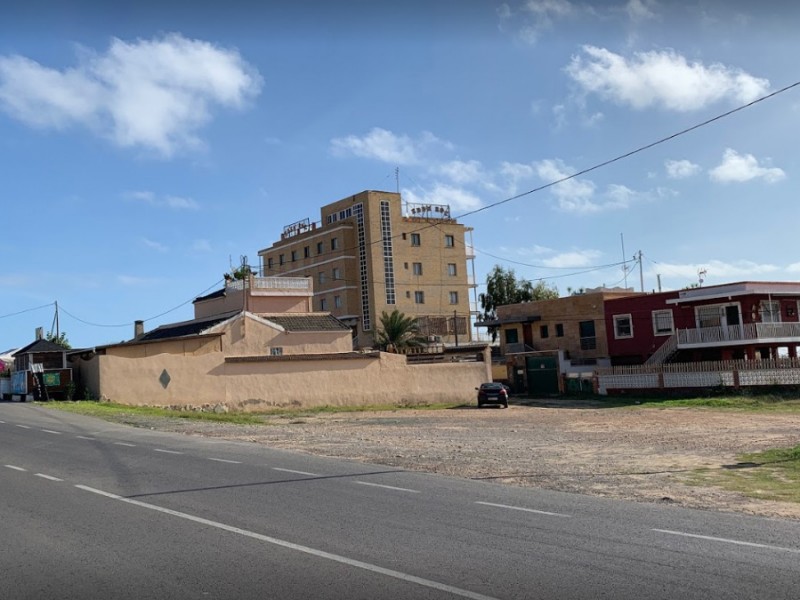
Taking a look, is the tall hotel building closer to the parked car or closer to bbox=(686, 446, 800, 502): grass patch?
the parked car

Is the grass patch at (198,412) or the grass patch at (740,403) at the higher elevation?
the grass patch at (198,412)

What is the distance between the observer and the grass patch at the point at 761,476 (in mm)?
13094

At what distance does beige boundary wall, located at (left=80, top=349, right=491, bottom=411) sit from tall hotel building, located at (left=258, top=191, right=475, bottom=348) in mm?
26950

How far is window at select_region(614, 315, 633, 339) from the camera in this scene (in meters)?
57.3

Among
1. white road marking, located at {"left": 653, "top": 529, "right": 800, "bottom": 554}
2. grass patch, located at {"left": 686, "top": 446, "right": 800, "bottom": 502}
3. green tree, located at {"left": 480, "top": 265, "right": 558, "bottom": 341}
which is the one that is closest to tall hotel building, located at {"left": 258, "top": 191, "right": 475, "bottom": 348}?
green tree, located at {"left": 480, "top": 265, "right": 558, "bottom": 341}

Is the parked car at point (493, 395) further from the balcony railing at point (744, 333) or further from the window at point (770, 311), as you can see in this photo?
the window at point (770, 311)

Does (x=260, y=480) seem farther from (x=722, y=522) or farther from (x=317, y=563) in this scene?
(x=722, y=522)

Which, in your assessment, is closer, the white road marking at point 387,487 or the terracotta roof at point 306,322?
the white road marking at point 387,487

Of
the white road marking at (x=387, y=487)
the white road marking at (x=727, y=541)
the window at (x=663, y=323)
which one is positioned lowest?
the white road marking at (x=727, y=541)

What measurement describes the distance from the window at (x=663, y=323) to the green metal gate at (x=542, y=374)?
931cm

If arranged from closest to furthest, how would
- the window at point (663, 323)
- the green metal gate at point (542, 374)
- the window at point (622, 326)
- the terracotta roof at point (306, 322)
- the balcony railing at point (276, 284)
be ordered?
the terracotta roof at point (306, 322) < the window at point (663, 323) < the balcony railing at point (276, 284) < the window at point (622, 326) < the green metal gate at point (542, 374)

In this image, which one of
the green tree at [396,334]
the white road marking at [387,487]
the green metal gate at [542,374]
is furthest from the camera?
the green tree at [396,334]

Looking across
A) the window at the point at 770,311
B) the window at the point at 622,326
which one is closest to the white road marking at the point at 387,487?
the window at the point at 770,311

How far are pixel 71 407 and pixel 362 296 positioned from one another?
45036 mm
